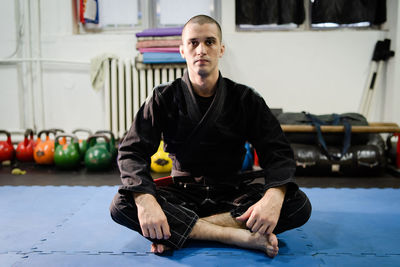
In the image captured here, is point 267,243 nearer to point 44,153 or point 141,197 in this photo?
point 141,197

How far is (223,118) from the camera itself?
1.77 meters

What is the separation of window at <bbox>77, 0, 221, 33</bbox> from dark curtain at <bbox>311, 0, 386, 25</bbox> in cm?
140

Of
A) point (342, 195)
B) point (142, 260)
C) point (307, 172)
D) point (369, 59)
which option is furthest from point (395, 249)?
point (369, 59)

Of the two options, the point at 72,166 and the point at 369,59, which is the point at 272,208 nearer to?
the point at 72,166

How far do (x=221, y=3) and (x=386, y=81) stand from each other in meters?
2.35

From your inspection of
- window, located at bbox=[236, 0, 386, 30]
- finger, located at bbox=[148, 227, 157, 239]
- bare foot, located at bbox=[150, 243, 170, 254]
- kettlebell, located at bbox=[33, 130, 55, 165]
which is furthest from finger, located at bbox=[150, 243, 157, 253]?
window, located at bbox=[236, 0, 386, 30]

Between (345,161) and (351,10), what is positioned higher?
(351,10)

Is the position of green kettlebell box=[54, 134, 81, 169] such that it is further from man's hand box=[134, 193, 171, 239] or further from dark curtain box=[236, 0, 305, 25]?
dark curtain box=[236, 0, 305, 25]

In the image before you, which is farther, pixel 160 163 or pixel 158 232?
pixel 160 163

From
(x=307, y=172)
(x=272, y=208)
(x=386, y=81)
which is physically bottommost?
(x=307, y=172)

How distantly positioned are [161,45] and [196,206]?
2.75 meters

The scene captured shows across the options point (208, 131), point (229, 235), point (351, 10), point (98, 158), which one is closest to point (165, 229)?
point (229, 235)

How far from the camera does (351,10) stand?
14.2 feet

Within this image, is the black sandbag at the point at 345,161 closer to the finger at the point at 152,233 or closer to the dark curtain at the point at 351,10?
the dark curtain at the point at 351,10
